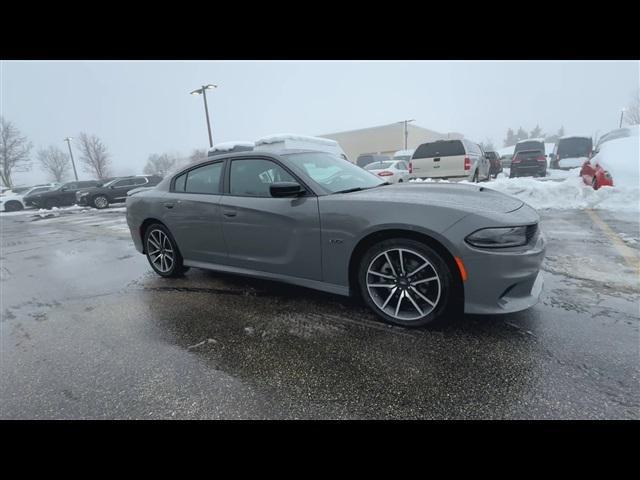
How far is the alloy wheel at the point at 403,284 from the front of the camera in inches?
101

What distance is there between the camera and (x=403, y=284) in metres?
2.64

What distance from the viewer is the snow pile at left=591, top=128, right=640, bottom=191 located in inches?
285

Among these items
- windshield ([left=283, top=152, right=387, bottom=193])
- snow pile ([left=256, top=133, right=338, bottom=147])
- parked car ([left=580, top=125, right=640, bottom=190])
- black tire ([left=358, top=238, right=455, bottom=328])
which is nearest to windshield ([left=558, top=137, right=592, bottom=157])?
parked car ([left=580, top=125, right=640, bottom=190])

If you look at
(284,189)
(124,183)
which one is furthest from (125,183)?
(284,189)

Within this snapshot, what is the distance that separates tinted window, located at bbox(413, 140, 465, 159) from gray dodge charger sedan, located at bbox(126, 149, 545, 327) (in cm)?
717

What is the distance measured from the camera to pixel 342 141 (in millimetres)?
58562

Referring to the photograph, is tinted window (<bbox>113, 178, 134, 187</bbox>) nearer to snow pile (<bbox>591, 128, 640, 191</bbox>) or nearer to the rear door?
the rear door

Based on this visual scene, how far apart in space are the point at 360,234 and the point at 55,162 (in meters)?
78.1

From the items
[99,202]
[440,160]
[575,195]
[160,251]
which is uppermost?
[440,160]

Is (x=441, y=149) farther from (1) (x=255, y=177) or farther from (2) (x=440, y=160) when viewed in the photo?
(1) (x=255, y=177)

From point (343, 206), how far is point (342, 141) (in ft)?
192

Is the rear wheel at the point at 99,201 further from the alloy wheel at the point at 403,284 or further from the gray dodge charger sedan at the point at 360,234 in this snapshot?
the alloy wheel at the point at 403,284

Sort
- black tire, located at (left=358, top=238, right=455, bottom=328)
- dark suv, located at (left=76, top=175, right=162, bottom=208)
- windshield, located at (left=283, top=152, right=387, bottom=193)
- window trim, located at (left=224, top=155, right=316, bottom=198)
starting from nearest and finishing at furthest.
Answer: black tire, located at (left=358, top=238, right=455, bottom=328) < window trim, located at (left=224, top=155, right=316, bottom=198) < windshield, located at (left=283, top=152, right=387, bottom=193) < dark suv, located at (left=76, top=175, right=162, bottom=208)
